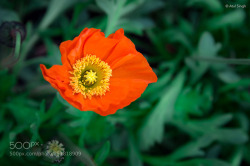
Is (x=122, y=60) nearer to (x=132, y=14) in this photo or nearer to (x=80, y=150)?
(x=80, y=150)

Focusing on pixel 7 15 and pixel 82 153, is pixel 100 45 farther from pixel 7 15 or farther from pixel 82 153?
pixel 7 15

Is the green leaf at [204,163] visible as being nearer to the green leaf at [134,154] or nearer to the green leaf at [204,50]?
the green leaf at [134,154]

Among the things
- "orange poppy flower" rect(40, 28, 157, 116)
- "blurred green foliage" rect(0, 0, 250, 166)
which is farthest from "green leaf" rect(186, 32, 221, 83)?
"orange poppy flower" rect(40, 28, 157, 116)

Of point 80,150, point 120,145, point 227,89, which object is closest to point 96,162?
point 80,150

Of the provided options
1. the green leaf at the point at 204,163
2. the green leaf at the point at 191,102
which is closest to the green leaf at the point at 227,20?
the green leaf at the point at 191,102

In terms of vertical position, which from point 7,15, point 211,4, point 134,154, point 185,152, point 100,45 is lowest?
point 185,152

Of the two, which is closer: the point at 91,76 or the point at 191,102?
the point at 91,76

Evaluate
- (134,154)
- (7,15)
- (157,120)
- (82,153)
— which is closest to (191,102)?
(157,120)
